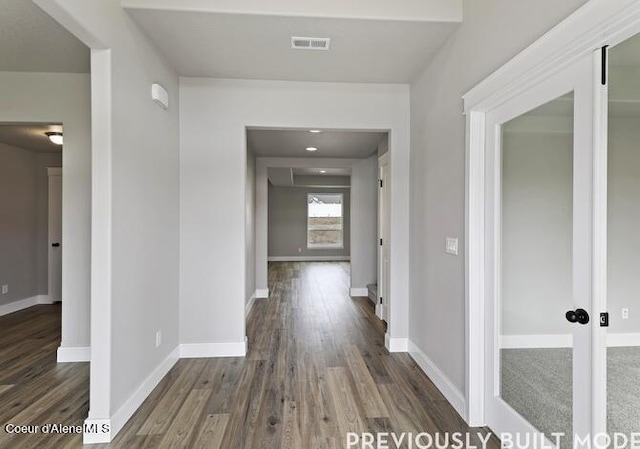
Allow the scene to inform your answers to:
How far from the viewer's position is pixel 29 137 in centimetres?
453

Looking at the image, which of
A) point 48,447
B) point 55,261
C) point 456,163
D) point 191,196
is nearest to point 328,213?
point 55,261

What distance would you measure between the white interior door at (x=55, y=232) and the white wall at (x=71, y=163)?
2.59m

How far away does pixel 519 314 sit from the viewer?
6.35 ft

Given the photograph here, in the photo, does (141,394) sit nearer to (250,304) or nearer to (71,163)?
(71,163)

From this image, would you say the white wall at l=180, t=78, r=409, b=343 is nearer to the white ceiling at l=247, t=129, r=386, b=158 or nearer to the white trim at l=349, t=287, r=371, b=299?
the white ceiling at l=247, t=129, r=386, b=158

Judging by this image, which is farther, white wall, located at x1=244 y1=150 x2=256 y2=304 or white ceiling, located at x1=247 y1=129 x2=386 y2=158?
white wall, located at x1=244 y1=150 x2=256 y2=304

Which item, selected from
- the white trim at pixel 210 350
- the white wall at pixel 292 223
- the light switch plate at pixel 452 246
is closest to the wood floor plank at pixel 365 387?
the white trim at pixel 210 350

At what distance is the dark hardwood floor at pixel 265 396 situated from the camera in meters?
2.08

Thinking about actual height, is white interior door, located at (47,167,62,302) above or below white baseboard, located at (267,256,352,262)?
above

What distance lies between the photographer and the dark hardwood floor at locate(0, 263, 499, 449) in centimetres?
208

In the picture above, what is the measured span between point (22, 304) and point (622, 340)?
6.96m

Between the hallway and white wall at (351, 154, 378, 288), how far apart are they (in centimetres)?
221

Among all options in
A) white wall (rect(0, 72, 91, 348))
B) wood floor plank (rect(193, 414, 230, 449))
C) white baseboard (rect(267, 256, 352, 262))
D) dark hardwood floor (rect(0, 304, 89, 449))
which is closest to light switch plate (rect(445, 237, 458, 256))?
wood floor plank (rect(193, 414, 230, 449))

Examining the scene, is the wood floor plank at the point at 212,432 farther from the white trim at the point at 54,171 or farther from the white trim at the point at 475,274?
the white trim at the point at 54,171
